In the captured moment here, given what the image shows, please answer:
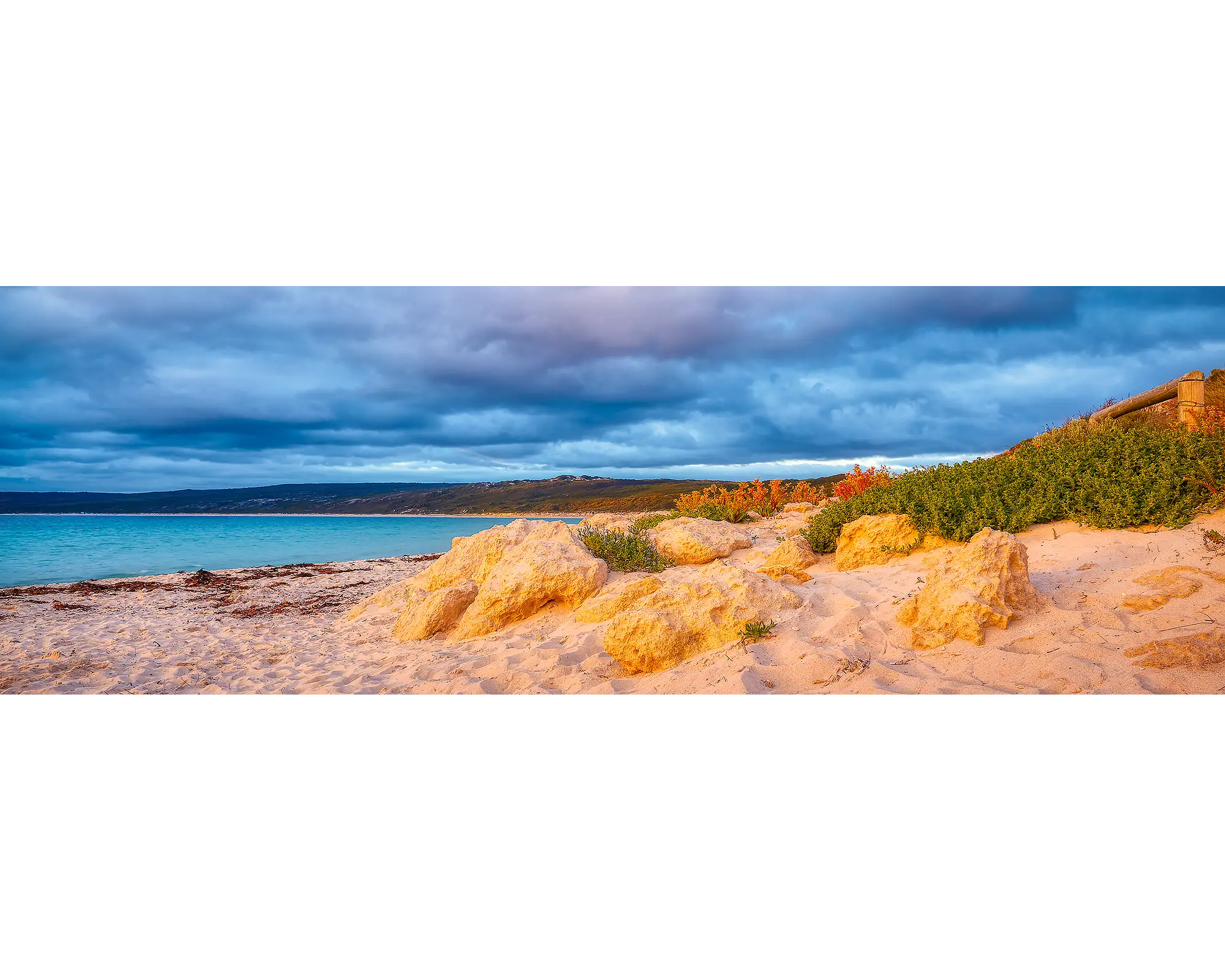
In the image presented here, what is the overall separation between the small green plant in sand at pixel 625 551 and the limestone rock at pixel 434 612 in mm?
1344

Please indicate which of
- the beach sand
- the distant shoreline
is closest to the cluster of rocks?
the beach sand

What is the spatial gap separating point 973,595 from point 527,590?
11.5 ft

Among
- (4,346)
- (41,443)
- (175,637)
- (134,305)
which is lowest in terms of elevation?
(175,637)

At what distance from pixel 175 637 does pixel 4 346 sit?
2971mm

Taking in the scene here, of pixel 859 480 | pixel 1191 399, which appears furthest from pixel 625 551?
pixel 1191 399

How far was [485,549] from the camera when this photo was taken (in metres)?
7.00

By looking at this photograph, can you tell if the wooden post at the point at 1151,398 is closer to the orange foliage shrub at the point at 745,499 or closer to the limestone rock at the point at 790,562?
the orange foliage shrub at the point at 745,499

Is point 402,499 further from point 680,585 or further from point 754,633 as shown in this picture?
point 754,633

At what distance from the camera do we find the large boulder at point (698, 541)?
21.4 ft

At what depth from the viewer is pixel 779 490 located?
1087 centimetres

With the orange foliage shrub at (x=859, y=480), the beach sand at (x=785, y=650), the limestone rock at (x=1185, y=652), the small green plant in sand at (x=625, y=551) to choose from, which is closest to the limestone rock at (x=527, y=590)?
the beach sand at (x=785, y=650)
